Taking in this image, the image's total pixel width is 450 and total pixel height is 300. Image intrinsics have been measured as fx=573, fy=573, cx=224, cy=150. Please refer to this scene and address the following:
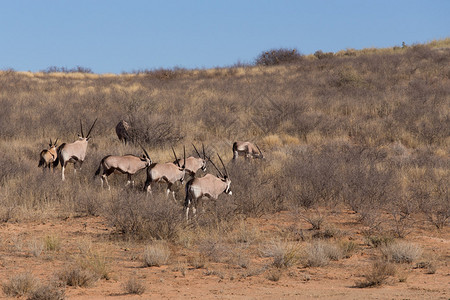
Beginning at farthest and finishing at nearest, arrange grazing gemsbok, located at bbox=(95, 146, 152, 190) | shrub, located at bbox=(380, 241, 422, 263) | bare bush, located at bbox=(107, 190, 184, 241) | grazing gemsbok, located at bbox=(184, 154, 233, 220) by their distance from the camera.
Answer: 1. grazing gemsbok, located at bbox=(95, 146, 152, 190)
2. grazing gemsbok, located at bbox=(184, 154, 233, 220)
3. bare bush, located at bbox=(107, 190, 184, 241)
4. shrub, located at bbox=(380, 241, 422, 263)

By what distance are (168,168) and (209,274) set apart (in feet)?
13.6

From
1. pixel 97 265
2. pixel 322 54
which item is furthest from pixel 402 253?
pixel 322 54

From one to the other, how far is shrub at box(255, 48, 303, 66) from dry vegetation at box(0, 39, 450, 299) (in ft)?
39.5

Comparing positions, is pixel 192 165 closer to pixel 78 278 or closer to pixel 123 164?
pixel 123 164

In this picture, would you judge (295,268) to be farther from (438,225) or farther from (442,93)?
(442,93)

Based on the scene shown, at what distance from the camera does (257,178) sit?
45.3ft

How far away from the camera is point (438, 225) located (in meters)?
10.7

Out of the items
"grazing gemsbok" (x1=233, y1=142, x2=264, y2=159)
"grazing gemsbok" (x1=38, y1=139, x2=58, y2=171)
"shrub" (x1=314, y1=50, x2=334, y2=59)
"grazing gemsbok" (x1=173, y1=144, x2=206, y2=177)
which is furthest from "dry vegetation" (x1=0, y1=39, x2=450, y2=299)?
"shrub" (x1=314, y1=50, x2=334, y2=59)

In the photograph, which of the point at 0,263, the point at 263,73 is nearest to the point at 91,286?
the point at 0,263

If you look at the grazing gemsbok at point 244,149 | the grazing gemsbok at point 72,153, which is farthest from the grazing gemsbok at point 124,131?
the grazing gemsbok at point 244,149

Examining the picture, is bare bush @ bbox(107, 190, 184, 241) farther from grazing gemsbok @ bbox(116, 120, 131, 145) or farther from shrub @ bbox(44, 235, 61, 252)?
grazing gemsbok @ bbox(116, 120, 131, 145)

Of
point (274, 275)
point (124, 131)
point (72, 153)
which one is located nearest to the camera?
point (274, 275)

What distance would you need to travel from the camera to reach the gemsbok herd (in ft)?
32.9

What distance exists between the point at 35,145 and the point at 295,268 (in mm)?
13307
